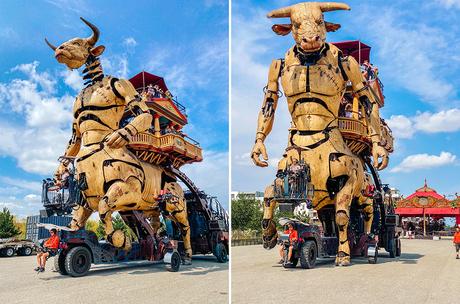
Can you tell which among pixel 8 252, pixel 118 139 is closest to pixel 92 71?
pixel 118 139

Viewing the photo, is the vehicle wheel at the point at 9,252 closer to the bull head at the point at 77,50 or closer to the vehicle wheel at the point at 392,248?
the bull head at the point at 77,50

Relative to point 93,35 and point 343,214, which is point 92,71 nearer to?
point 93,35

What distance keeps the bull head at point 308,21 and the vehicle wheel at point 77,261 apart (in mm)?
5654

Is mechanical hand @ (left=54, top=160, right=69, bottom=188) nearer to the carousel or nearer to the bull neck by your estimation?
the bull neck

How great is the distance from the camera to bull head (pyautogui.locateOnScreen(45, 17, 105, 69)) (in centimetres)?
945

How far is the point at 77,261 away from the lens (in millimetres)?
8672

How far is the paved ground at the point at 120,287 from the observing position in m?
6.27

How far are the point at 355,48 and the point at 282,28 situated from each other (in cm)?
360

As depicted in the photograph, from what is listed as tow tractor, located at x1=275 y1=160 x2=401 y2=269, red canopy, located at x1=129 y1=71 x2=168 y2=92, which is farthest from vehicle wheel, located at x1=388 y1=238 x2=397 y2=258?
red canopy, located at x1=129 y1=71 x2=168 y2=92

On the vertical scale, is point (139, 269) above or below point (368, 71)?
below

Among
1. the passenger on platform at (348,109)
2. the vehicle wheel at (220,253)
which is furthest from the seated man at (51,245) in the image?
the passenger on platform at (348,109)

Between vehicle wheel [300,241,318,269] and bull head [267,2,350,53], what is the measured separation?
3675 millimetres

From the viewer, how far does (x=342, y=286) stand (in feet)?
21.5

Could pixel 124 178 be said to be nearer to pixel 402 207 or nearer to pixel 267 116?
pixel 267 116
